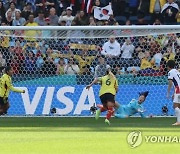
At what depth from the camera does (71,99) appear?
21172mm

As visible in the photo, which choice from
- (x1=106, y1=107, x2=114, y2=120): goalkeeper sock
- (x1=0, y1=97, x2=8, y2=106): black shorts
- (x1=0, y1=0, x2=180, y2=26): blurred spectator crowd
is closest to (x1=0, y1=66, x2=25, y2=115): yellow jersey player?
(x1=0, y1=97, x2=8, y2=106): black shorts

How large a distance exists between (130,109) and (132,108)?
85 millimetres

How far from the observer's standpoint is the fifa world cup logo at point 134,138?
14.1 meters

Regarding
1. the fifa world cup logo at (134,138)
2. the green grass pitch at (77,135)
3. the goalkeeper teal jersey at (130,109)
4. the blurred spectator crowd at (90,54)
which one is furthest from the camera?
the blurred spectator crowd at (90,54)

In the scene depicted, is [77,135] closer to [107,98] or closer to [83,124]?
[83,124]

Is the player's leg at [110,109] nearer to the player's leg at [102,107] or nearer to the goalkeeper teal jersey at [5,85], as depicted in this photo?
the player's leg at [102,107]

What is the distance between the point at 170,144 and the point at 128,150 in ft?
4.10

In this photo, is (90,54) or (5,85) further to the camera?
(90,54)

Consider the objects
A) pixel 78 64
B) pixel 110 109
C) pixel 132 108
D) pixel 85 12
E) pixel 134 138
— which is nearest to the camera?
pixel 134 138

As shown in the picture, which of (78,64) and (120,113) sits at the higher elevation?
(78,64)

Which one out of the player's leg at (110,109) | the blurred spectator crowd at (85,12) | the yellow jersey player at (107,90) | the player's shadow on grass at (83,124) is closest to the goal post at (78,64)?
the player's shadow on grass at (83,124)

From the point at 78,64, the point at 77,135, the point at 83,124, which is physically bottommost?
the point at 83,124

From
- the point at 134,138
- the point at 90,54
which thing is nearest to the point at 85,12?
the point at 90,54

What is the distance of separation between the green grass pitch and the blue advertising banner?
1.42 feet
